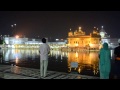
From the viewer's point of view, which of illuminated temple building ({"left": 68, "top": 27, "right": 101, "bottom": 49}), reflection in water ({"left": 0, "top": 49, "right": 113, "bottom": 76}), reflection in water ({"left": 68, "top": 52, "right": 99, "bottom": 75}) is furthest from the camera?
illuminated temple building ({"left": 68, "top": 27, "right": 101, "bottom": 49})

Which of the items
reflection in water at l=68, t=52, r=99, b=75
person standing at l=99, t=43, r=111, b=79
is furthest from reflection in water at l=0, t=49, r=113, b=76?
person standing at l=99, t=43, r=111, b=79

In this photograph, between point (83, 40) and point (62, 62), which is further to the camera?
point (83, 40)

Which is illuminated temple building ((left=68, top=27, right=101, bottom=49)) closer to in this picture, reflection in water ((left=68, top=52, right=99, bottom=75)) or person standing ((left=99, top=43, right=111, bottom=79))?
reflection in water ((left=68, top=52, right=99, bottom=75))

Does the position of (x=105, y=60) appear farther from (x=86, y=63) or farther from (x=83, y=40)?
(x=83, y=40)

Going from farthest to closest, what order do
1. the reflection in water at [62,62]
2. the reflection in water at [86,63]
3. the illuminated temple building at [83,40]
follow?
1. the illuminated temple building at [83,40]
2. the reflection in water at [86,63]
3. the reflection in water at [62,62]

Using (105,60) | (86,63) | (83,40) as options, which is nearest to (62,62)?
(86,63)

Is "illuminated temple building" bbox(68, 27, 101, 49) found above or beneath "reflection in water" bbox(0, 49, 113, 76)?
above

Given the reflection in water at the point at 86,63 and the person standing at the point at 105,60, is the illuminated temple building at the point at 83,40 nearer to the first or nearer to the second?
the reflection in water at the point at 86,63

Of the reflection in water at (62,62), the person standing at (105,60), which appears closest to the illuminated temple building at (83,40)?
the reflection in water at (62,62)
